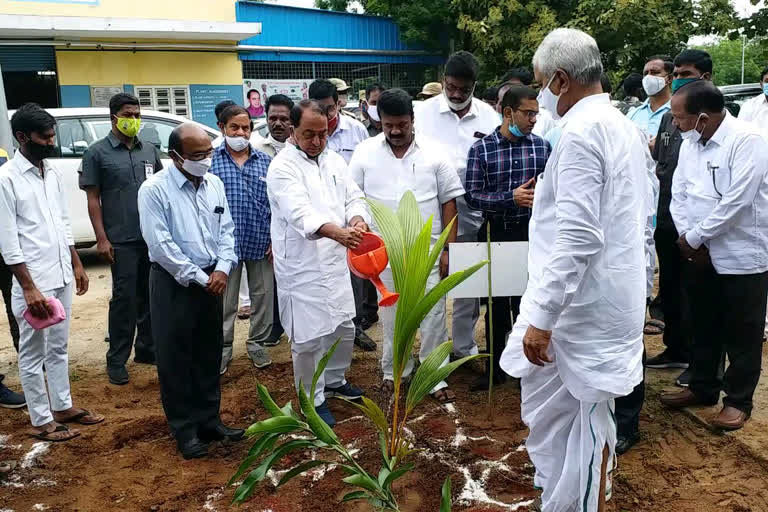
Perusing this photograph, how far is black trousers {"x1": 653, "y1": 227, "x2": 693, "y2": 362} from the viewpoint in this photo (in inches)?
179

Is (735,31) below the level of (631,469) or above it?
above

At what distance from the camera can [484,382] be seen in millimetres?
4375

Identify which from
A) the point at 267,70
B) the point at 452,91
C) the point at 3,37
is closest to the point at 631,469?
the point at 452,91

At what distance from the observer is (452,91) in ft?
14.6

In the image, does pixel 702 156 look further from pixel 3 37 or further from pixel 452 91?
pixel 3 37

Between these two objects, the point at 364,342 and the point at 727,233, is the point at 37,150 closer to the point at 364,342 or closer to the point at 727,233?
the point at 364,342

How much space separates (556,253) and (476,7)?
14.7m

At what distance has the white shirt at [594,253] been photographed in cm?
235

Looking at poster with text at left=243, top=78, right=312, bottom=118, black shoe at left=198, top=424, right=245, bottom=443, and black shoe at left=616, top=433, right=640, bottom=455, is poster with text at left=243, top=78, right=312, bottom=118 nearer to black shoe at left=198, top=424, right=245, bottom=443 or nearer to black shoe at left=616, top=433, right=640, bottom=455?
black shoe at left=198, top=424, right=245, bottom=443

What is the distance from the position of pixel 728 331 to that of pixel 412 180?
195 cm

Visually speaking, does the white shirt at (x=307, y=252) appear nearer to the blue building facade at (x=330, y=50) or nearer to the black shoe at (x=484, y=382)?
the black shoe at (x=484, y=382)

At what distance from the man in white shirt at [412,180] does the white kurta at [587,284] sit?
150 centimetres

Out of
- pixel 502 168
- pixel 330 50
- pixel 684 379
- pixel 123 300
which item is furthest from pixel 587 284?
pixel 330 50

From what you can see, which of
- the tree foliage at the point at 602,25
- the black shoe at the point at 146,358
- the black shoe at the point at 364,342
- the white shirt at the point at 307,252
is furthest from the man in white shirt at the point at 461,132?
the tree foliage at the point at 602,25
